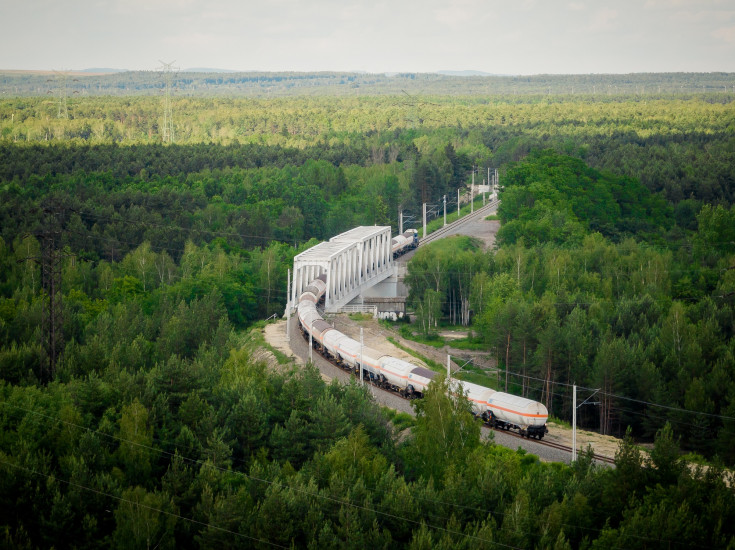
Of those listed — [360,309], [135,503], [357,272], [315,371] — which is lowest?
[360,309]

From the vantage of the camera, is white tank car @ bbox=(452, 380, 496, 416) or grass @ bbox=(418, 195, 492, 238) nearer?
white tank car @ bbox=(452, 380, 496, 416)

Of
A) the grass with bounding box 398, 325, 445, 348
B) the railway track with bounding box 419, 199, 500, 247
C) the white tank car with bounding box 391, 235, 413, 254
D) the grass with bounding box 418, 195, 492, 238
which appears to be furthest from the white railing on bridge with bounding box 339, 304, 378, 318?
the grass with bounding box 418, 195, 492, 238

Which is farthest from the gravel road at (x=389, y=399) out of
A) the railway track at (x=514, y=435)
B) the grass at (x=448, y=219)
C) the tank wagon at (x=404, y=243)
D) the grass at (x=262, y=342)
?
the grass at (x=448, y=219)

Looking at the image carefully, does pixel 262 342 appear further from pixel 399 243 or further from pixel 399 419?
pixel 399 243

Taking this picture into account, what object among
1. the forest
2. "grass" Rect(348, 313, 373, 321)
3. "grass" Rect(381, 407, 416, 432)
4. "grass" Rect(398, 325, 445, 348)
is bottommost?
"grass" Rect(398, 325, 445, 348)

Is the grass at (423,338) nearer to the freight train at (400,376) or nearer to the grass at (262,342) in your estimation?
the freight train at (400,376)

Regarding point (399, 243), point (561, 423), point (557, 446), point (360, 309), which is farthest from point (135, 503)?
point (399, 243)

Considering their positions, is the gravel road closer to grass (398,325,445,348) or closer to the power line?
grass (398,325,445,348)
